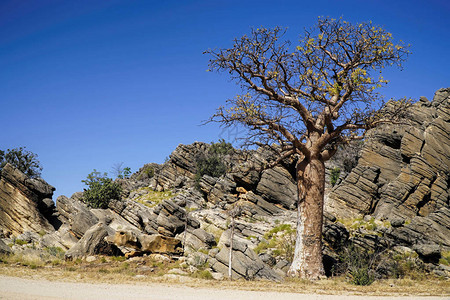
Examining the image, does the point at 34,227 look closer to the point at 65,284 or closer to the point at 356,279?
the point at 65,284

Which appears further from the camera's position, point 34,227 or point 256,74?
point 34,227

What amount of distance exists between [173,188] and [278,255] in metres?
43.1

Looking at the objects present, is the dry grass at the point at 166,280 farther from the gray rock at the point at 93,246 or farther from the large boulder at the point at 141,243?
the large boulder at the point at 141,243

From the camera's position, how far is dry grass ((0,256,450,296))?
13305mm

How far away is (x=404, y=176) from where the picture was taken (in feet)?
112

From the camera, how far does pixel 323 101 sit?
1925 cm

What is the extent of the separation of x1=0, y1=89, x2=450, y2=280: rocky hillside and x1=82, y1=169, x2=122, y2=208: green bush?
29.9ft

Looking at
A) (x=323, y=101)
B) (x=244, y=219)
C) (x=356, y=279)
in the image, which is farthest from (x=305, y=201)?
(x=244, y=219)

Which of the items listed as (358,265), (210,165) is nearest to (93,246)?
(358,265)

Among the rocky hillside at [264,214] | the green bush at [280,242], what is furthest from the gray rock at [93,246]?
the green bush at [280,242]

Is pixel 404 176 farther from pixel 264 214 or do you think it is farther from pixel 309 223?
pixel 309 223

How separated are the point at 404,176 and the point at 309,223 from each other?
20.5 meters

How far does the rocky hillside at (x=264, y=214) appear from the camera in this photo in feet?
68.3

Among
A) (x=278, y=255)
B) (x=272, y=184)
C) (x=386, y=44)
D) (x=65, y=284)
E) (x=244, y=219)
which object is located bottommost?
(x=65, y=284)
